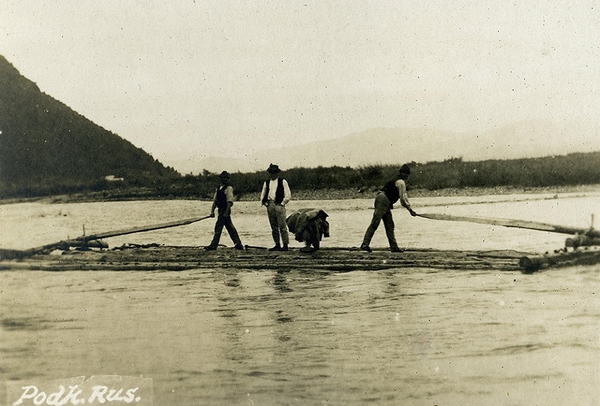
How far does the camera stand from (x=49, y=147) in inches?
281

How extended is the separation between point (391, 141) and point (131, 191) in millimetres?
4278

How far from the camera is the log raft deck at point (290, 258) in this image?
6070 mm

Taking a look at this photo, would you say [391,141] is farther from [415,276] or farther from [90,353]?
[90,353]

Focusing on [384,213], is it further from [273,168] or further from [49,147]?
[49,147]

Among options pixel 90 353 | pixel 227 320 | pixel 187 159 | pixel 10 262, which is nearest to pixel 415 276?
pixel 227 320

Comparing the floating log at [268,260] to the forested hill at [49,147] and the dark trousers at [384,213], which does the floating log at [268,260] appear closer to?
the dark trousers at [384,213]

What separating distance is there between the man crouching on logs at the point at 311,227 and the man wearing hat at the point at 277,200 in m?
0.22

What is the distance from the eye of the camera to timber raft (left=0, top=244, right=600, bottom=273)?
6.07 meters

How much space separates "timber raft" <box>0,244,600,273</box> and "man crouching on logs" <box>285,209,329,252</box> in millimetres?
154

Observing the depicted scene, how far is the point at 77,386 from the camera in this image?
5285 millimetres

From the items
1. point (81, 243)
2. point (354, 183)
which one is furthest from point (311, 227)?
point (81, 243)

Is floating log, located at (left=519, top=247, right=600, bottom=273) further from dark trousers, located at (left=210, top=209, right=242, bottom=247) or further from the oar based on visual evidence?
dark trousers, located at (left=210, top=209, right=242, bottom=247)

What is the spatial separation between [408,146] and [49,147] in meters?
4.68

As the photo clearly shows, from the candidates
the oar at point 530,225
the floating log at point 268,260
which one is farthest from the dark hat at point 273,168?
the oar at point 530,225
